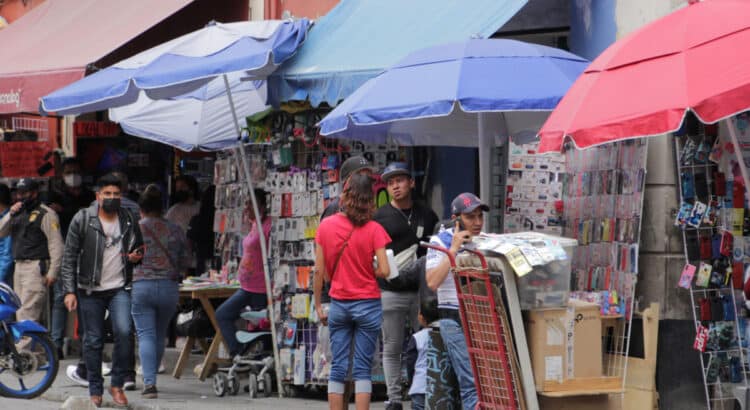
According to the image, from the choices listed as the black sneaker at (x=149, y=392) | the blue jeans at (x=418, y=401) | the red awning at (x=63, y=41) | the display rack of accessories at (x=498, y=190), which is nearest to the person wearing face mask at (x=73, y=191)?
the red awning at (x=63, y=41)

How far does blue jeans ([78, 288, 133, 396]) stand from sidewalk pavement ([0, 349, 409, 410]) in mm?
243

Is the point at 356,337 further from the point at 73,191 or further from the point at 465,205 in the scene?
the point at 73,191

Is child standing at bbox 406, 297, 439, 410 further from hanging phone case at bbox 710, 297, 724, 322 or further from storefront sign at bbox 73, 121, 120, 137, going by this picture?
storefront sign at bbox 73, 121, 120, 137

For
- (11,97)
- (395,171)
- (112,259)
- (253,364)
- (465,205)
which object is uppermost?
(11,97)

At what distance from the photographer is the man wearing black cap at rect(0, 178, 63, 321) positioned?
15.4 metres

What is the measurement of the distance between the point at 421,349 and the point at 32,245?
730 centimetres

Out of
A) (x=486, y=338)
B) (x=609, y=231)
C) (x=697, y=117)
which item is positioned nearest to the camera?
(x=697, y=117)

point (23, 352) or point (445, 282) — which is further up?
point (445, 282)

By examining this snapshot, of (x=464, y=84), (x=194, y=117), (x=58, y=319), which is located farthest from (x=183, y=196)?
(x=464, y=84)

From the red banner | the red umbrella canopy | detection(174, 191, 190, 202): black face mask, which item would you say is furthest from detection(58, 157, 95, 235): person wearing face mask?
the red umbrella canopy

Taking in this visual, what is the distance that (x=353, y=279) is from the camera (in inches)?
372

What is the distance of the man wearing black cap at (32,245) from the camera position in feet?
50.6

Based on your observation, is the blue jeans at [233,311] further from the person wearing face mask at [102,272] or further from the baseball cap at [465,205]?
the baseball cap at [465,205]

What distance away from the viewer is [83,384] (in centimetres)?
1306
